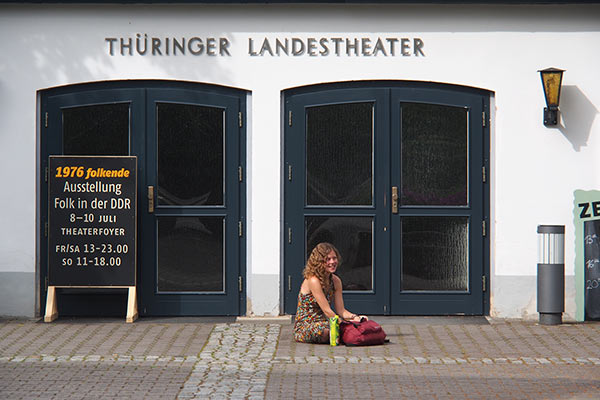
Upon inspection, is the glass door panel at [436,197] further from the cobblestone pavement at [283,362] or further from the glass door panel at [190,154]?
the glass door panel at [190,154]

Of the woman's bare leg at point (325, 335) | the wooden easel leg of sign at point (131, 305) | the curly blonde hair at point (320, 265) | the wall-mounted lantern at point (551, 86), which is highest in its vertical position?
the wall-mounted lantern at point (551, 86)

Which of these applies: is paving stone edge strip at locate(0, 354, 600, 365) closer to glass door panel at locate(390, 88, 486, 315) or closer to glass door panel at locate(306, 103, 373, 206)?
glass door panel at locate(390, 88, 486, 315)

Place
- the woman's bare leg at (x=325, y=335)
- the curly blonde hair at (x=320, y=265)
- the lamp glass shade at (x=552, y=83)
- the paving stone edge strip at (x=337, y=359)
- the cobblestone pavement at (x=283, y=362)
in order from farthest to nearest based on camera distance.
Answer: the lamp glass shade at (x=552, y=83) → the curly blonde hair at (x=320, y=265) → the woman's bare leg at (x=325, y=335) → the paving stone edge strip at (x=337, y=359) → the cobblestone pavement at (x=283, y=362)

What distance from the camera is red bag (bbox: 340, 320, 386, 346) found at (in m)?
9.52

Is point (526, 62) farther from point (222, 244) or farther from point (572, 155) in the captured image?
point (222, 244)

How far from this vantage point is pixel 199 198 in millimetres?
11469

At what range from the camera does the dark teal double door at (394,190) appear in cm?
1141

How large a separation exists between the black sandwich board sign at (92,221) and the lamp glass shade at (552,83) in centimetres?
449

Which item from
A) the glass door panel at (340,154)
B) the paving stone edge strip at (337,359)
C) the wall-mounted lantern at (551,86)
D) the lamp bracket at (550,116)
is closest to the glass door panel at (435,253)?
the glass door panel at (340,154)

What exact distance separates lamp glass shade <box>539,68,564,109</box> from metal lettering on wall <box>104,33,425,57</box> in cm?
135

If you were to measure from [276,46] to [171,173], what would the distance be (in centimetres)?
182

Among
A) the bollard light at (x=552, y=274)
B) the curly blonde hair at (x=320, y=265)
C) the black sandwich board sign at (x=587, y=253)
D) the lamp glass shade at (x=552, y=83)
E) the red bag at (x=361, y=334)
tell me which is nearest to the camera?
the red bag at (x=361, y=334)

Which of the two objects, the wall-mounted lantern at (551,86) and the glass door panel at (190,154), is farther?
the glass door panel at (190,154)

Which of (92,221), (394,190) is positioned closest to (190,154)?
(92,221)
